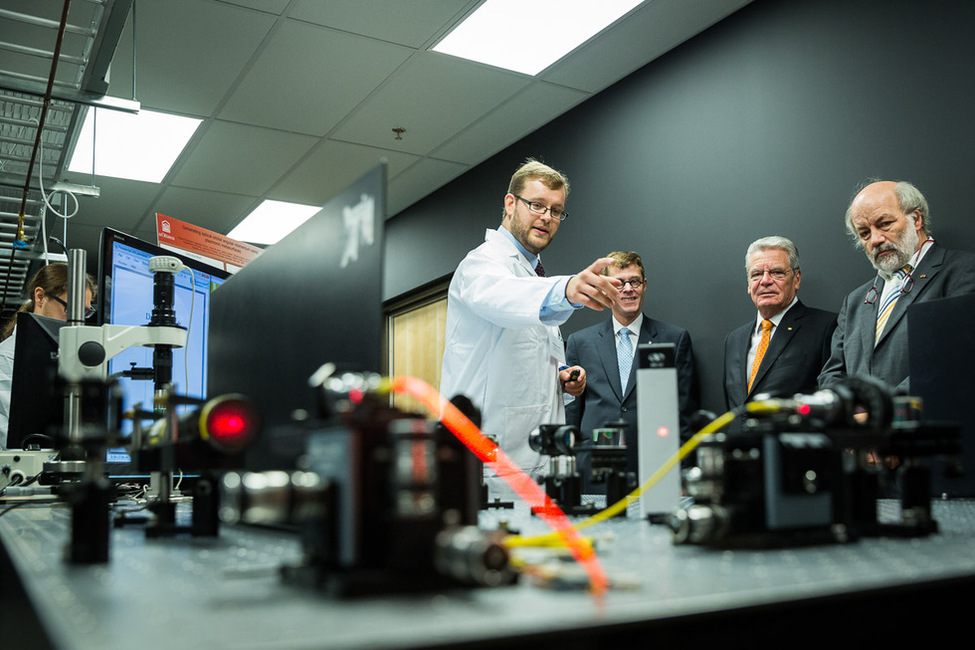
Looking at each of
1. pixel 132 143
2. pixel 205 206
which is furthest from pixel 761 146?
pixel 205 206

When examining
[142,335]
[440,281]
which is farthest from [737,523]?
[440,281]

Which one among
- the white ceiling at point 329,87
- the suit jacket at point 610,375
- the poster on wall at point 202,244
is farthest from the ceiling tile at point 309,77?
the suit jacket at point 610,375

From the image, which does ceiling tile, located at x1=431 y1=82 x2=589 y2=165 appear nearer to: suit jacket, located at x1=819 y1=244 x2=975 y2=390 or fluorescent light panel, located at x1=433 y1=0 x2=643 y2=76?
fluorescent light panel, located at x1=433 y1=0 x2=643 y2=76

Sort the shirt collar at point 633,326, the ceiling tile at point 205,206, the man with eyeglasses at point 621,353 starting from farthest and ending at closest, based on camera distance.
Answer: the ceiling tile at point 205,206
the shirt collar at point 633,326
the man with eyeglasses at point 621,353

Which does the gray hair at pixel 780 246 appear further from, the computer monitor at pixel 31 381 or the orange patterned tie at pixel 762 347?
the computer monitor at pixel 31 381

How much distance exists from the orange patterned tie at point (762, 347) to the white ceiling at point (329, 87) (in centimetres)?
145

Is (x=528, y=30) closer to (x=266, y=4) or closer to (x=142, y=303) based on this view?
(x=266, y=4)

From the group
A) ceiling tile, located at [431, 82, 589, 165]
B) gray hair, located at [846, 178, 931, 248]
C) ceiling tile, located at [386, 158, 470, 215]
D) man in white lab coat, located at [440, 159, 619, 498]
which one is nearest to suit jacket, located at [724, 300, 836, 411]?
gray hair, located at [846, 178, 931, 248]

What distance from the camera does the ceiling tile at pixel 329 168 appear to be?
4949 mm

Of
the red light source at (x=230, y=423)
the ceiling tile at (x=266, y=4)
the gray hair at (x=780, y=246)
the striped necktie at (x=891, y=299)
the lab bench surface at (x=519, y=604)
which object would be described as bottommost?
the lab bench surface at (x=519, y=604)

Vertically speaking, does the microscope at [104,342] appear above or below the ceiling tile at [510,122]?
below

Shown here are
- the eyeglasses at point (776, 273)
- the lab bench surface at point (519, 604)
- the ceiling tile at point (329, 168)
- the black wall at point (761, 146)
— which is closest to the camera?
the lab bench surface at point (519, 604)

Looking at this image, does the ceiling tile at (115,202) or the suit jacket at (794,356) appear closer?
the suit jacket at (794,356)

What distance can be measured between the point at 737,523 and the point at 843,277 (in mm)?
2560
